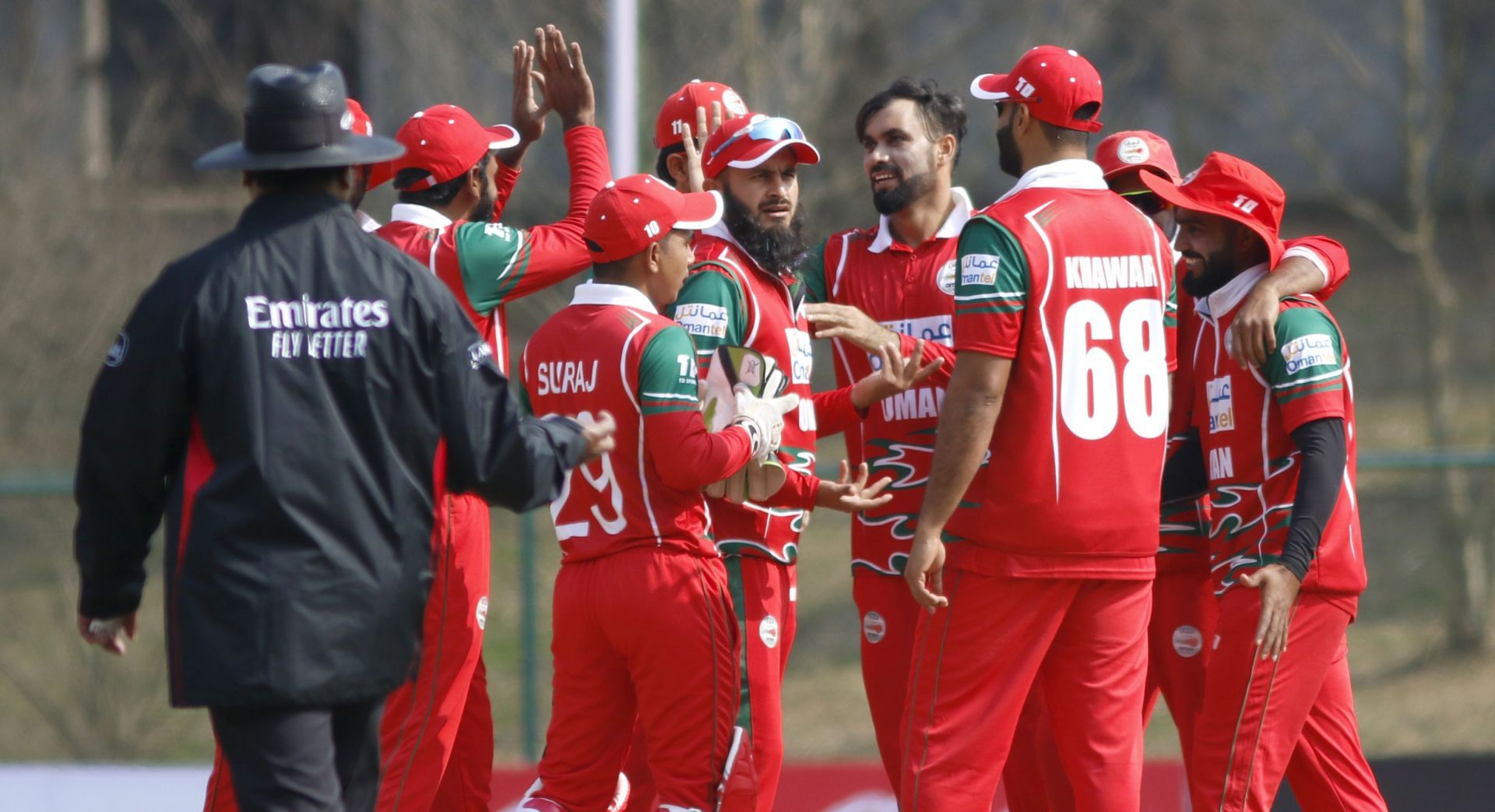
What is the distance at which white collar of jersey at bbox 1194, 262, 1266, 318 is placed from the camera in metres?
4.75

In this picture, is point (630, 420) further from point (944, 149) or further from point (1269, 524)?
point (1269, 524)

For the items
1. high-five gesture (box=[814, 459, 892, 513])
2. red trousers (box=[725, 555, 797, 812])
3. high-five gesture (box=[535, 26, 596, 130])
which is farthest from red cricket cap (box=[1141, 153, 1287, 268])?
high-five gesture (box=[535, 26, 596, 130])

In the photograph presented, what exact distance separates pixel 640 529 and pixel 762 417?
17.4 inches

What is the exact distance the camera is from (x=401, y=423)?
3.50m

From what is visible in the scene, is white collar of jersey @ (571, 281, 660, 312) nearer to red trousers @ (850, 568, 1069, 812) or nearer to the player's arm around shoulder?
red trousers @ (850, 568, 1069, 812)

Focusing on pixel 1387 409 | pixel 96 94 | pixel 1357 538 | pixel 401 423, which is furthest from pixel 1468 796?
pixel 96 94

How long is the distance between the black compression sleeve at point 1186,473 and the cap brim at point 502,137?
219cm

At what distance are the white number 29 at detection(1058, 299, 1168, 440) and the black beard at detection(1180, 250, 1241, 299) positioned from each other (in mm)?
501

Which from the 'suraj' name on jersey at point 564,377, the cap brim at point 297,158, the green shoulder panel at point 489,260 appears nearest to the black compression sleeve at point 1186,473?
the 'suraj' name on jersey at point 564,377

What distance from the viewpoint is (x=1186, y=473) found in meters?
5.10

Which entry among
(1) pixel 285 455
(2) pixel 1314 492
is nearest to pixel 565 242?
(1) pixel 285 455

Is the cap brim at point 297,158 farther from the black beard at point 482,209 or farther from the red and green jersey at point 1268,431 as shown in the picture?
the red and green jersey at point 1268,431

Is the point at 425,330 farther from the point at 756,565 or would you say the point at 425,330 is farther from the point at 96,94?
the point at 96,94

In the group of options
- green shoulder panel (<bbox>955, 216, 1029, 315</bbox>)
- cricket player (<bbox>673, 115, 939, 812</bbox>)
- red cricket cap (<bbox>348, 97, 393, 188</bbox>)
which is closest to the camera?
green shoulder panel (<bbox>955, 216, 1029, 315</bbox>)
